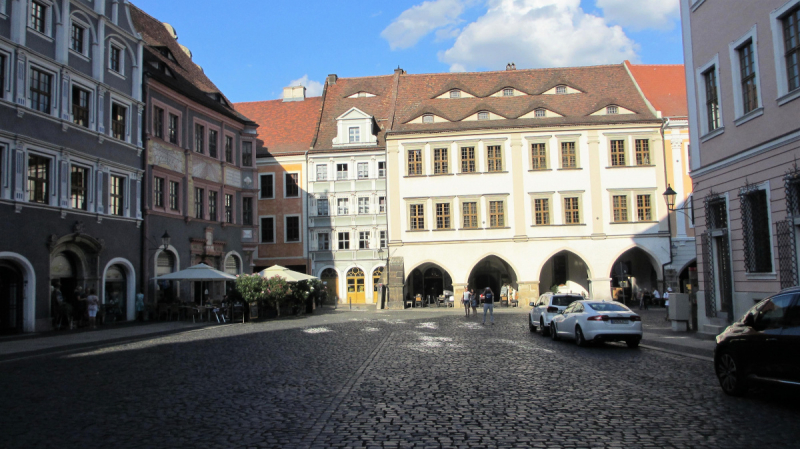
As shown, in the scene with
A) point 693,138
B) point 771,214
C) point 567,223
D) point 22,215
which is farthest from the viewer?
point 567,223

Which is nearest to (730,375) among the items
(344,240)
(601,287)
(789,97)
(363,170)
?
(789,97)

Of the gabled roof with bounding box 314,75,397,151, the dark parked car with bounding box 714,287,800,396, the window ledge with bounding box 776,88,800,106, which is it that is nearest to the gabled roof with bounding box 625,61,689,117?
the gabled roof with bounding box 314,75,397,151

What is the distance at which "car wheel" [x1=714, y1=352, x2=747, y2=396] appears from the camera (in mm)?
9445

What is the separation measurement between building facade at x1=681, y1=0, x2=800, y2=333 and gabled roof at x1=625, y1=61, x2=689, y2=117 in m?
26.5

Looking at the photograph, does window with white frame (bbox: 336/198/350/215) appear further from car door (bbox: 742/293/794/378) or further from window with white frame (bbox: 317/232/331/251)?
car door (bbox: 742/293/794/378)

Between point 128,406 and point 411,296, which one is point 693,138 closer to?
point 128,406

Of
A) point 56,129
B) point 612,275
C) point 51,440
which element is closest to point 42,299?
point 56,129

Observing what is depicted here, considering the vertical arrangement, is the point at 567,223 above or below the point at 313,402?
above

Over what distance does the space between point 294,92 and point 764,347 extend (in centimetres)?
5477

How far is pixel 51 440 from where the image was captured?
7.41 meters

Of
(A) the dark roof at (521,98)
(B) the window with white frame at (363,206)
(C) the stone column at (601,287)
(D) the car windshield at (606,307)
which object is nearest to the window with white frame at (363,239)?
(B) the window with white frame at (363,206)

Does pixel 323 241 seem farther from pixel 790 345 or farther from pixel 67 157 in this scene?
pixel 790 345

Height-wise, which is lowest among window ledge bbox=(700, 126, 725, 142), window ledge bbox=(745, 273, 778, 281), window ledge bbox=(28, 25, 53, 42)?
window ledge bbox=(745, 273, 778, 281)

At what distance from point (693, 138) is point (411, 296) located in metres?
30.9
